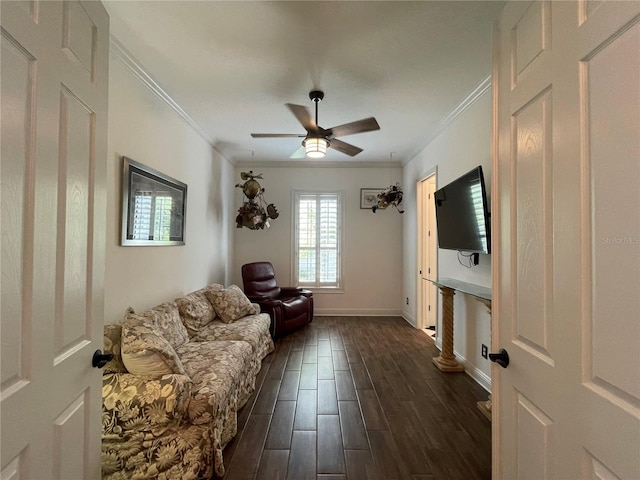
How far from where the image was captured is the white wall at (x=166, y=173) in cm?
225

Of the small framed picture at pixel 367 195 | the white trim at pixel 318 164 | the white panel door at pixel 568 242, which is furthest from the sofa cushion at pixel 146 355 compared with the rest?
the small framed picture at pixel 367 195

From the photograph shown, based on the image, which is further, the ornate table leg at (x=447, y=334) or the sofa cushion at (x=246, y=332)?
the ornate table leg at (x=447, y=334)

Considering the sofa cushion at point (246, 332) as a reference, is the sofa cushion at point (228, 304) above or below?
above

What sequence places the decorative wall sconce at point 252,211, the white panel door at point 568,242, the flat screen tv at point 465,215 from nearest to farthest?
the white panel door at point 568,242 < the flat screen tv at point 465,215 < the decorative wall sconce at point 252,211

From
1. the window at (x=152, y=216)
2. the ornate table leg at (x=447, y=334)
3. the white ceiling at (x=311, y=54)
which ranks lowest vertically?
the ornate table leg at (x=447, y=334)

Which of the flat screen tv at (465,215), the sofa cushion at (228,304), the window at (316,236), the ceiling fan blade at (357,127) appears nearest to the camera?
the flat screen tv at (465,215)

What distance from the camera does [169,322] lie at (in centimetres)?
257

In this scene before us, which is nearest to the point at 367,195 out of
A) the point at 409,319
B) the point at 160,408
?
the point at 409,319

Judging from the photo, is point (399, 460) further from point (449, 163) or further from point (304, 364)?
point (449, 163)

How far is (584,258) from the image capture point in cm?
83

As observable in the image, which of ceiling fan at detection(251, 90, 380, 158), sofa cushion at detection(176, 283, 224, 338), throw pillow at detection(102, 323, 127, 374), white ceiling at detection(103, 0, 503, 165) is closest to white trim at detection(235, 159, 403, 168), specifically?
white ceiling at detection(103, 0, 503, 165)

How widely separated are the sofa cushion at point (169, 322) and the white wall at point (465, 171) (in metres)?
2.81

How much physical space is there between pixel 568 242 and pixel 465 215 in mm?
2041

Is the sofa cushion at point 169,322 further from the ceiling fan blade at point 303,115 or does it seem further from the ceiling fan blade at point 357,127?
the ceiling fan blade at point 357,127
